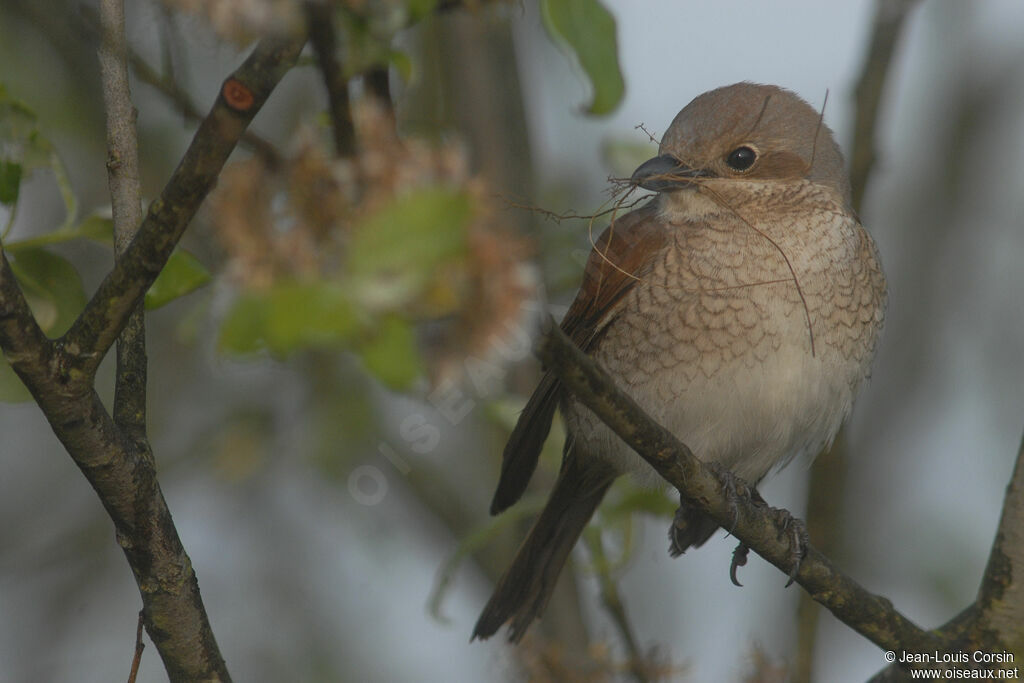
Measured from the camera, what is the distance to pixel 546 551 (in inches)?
156

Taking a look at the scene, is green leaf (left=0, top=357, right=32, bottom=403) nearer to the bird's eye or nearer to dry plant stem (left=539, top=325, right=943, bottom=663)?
dry plant stem (left=539, top=325, right=943, bottom=663)

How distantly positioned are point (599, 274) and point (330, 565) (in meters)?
2.77

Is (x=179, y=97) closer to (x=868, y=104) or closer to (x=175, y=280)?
(x=175, y=280)

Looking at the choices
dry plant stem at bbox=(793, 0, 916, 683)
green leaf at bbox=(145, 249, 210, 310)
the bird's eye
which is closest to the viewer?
green leaf at bbox=(145, 249, 210, 310)

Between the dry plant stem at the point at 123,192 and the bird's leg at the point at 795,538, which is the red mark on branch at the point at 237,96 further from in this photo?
the bird's leg at the point at 795,538

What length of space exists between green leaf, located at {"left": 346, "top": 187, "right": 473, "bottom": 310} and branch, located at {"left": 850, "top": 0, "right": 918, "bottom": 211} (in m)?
3.27

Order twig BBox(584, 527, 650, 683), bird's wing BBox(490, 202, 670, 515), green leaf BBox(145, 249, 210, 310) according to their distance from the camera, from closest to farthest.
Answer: green leaf BBox(145, 249, 210, 310) → bird's wing BBox(490, 202, 670, 515) → twig BBox(584, 527, 650, 683)

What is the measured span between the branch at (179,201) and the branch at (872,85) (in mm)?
3128

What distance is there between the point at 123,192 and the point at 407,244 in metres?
1.05

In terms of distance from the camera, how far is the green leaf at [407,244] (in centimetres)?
146

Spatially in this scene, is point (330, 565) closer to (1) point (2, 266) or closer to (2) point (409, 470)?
(2) point (409, 470)

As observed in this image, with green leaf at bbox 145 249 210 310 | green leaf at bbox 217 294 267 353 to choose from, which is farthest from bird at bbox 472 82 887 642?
green leaf at bbox 217 294 267 353

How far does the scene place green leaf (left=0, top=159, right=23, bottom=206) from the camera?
2.16 m

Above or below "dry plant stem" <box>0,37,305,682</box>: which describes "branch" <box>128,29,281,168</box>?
above
